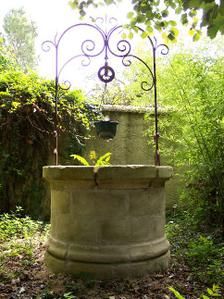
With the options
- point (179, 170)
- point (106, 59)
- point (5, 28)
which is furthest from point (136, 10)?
point (5, 28)

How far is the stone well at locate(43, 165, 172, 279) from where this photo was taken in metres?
2.93

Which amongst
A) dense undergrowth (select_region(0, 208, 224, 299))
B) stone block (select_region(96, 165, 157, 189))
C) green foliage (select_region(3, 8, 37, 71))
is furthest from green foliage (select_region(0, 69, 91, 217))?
green foliage (select_region(3, 8, 37, 71))

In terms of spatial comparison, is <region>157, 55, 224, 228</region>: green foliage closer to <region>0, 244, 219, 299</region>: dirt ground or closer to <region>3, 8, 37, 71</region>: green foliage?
<region>0, 244, 219, 299</region>: dirt ground

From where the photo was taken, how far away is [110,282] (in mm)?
2877

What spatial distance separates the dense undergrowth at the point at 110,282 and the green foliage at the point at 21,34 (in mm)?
22810

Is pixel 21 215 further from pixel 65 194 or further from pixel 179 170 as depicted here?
pixel 179 170

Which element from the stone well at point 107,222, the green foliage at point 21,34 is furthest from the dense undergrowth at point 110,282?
the green foliage at point 21,34

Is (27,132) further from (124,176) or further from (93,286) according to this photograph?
(93,286)

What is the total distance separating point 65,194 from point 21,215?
7.80 feet

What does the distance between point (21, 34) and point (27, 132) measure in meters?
22.2

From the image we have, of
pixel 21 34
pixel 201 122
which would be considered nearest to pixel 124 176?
pixel 201 122

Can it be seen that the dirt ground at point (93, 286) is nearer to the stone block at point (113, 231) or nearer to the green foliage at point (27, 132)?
the stone block at point (113, 231)

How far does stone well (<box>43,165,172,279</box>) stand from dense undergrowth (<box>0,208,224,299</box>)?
0.13 meters

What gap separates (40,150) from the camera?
541 centimetres
